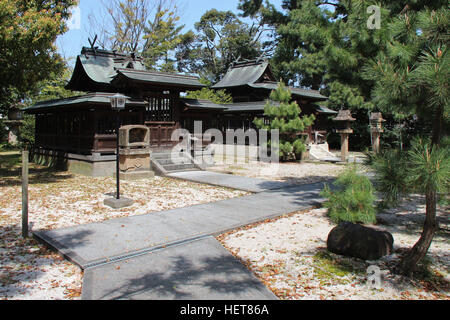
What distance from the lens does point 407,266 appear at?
14.3 ft

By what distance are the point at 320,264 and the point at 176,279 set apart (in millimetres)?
2038

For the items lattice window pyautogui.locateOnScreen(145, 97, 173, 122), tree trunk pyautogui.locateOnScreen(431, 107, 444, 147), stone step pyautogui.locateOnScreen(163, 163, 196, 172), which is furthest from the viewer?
lattice window pyautogui.locateOnScreen(145, 97, 173, 122)

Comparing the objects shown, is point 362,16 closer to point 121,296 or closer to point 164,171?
point 121,296

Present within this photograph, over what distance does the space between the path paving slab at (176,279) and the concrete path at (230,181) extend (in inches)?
223

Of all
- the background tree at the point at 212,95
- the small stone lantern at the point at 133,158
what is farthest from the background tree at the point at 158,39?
the small stone lantern at the point at 133,158

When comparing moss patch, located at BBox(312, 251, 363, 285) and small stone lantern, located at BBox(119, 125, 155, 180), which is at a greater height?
small stone lantern, located at BBox(119, 125, 155, 180)

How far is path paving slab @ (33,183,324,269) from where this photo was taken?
5.21m

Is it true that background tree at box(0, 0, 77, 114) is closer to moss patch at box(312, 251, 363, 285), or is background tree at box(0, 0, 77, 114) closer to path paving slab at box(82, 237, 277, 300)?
path paving slab at box(82, 237, 277, 300)

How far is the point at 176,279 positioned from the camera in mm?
4215

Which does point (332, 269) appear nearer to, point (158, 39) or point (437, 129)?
point (437, 129)

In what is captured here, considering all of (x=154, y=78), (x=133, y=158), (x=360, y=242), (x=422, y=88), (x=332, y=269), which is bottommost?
(x=332, y=269)

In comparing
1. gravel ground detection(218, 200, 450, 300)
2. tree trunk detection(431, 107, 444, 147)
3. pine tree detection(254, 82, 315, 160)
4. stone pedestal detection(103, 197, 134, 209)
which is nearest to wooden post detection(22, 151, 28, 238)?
stone pedestal detection(103, 197, 134, 209)

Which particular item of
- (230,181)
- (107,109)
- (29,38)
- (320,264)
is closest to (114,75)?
(107,109)

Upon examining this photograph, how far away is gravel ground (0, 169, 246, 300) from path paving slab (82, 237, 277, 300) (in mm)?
358
